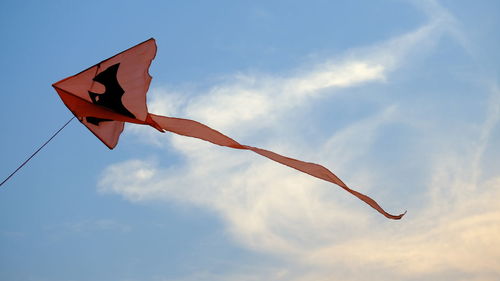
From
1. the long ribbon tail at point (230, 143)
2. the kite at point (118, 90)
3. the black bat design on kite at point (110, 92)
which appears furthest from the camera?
the long ribbon tail at point (230, 143)

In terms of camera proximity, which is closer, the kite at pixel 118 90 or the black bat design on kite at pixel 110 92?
the kite at pixel 118 90

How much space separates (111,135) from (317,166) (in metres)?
4.28

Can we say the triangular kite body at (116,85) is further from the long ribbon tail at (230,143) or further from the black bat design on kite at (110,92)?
the long ribbon tail at (230,143)

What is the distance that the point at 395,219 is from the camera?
10461 millimetres

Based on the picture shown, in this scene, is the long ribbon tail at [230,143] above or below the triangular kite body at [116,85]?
above

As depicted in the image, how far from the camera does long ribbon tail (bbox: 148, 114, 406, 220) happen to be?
11.0m

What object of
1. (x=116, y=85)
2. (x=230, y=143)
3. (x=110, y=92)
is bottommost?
(x=110, y=92)

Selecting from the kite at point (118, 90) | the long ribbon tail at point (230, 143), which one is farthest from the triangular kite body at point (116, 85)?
the long ribbon tail at point (230, 143)

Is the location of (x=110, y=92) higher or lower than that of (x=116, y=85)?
lower

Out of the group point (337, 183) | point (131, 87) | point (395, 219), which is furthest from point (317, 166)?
point (131, 87)

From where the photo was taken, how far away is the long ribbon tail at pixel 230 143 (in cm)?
1105

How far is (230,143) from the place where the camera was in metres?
11.7

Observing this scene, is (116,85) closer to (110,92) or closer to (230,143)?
(110,92)

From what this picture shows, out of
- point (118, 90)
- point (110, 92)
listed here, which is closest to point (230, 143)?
point (118, 90)
